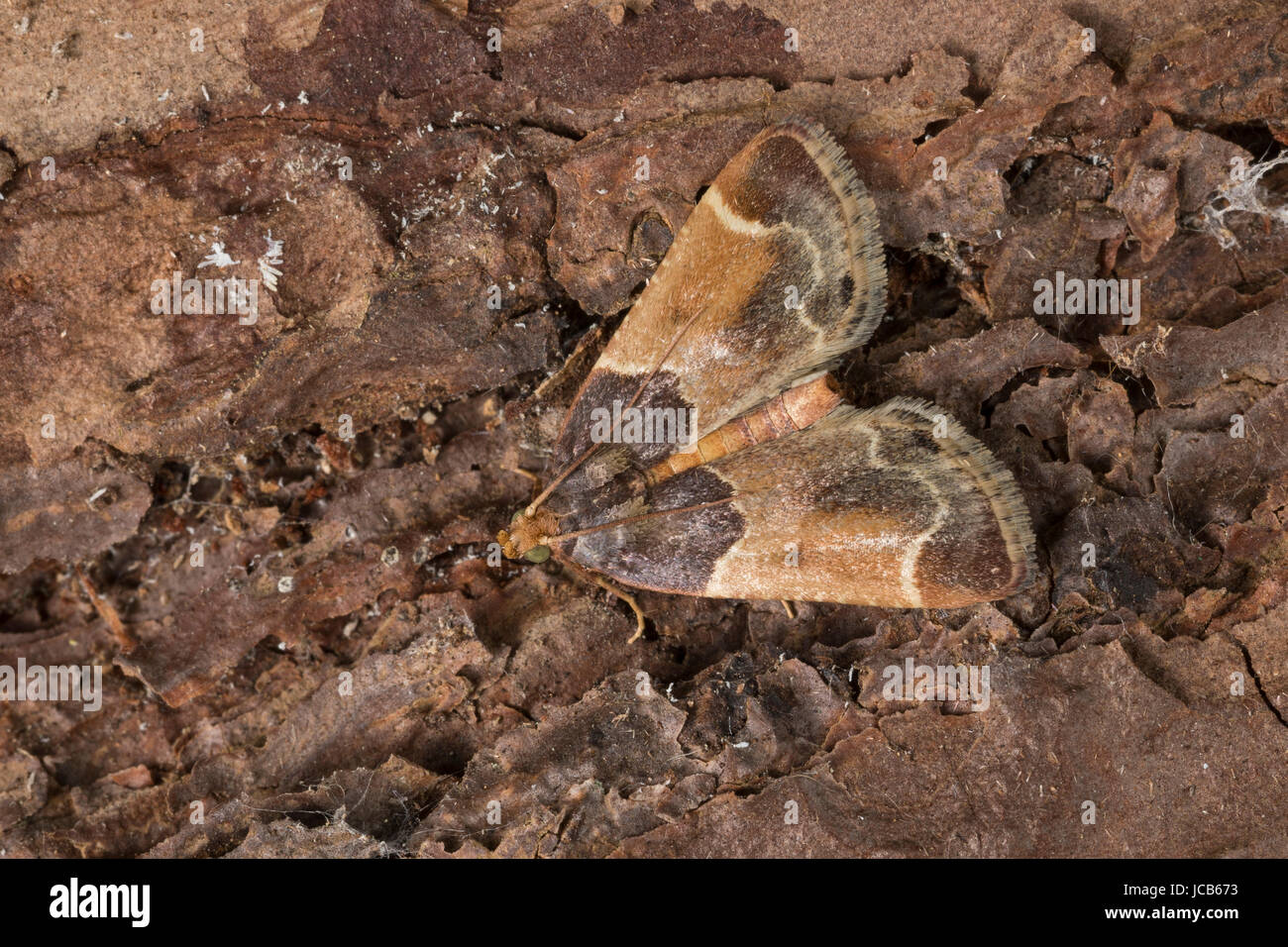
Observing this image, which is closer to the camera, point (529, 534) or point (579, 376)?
point (529, 534)

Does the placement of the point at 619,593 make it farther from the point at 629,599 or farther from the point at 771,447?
the point at 771,447

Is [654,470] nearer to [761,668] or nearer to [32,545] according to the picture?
[761,668]

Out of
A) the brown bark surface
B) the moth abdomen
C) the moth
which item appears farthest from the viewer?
the moth abdomen

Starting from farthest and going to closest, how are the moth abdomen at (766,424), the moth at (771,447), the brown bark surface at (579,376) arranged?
the moth abdomen at (766,424)
the moth at (771,447)
the brown bark surface at (579,376)

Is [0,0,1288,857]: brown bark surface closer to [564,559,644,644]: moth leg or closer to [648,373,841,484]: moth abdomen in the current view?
[564,559,644,644]: moth leg

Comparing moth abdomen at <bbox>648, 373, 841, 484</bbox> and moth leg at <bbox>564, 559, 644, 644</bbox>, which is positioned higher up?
moth abdomen at <bbox>648, 373, 841, 484</bbox>

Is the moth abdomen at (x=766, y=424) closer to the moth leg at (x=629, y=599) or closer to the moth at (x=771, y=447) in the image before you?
the moth at (x=771, y=447)

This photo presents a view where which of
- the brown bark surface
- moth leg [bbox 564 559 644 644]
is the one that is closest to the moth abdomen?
the brown bark surface

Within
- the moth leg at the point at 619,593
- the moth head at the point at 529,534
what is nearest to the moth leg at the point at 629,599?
the moth leg at the point at 619,593

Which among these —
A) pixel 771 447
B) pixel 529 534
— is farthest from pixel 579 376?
pixel 771 447
